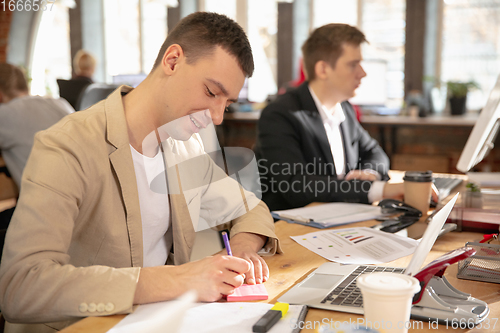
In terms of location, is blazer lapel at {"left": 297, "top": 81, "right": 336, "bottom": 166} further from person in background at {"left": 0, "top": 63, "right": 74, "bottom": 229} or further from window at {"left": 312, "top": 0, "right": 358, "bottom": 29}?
window at {"left": 312, "top": 0, "right": 358, "bottom": 29}

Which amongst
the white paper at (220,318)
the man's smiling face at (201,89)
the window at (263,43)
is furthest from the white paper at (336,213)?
the window at (263,43)

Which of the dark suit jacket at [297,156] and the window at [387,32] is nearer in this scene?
the dark suit jacket at [297,156]

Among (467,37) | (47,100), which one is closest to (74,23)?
(47,100)

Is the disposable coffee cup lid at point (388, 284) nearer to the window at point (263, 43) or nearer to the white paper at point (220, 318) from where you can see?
the white paper at point (220, 318)

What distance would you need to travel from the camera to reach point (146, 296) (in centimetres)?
76

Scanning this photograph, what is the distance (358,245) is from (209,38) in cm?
62

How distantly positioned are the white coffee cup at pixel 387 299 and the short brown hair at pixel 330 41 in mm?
1644

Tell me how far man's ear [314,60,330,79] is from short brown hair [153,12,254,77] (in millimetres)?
1088

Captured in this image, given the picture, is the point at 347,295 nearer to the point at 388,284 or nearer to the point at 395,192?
the point at 388,284

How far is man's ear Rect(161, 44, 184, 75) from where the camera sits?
1.03m

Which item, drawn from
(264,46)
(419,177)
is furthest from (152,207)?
(264,46)

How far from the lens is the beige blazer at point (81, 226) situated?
75 cm

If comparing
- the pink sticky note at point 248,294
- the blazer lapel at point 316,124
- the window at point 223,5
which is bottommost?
the pink sticky note at point 248,294

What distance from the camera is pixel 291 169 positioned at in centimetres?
183
